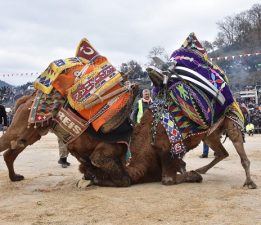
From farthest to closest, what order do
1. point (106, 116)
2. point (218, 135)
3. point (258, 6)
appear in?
point (258, 6) → point (218, 135) → point (106, 116)

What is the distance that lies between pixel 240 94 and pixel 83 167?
99.5 ft

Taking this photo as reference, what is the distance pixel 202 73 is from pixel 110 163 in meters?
1.93

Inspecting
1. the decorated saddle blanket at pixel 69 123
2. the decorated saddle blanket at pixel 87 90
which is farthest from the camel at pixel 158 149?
the decorated saddle blanket at pixel 69 123

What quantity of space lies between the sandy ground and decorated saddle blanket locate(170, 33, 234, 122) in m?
Answer: 1.21

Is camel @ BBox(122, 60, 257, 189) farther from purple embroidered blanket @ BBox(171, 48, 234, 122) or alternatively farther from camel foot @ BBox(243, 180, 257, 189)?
purple embroidered blanket @ BBox(171, 48, 234, 122)

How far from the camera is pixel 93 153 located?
5852 mm

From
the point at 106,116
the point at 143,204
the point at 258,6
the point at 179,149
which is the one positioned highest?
the point at 258,6

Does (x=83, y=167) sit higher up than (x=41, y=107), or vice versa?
(x=41, y=107)

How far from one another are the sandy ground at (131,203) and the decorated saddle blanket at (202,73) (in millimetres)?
1208

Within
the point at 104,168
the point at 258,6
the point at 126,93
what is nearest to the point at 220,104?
the point at 126,93

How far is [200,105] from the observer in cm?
612

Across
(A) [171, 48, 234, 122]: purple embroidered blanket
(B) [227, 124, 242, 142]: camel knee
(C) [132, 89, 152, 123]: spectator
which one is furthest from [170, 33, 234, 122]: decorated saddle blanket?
(C) [132, 89, 152, 123]: spectator

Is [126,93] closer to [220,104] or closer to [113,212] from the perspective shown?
[220,104]

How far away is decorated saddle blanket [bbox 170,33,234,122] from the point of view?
6262 millimetres
